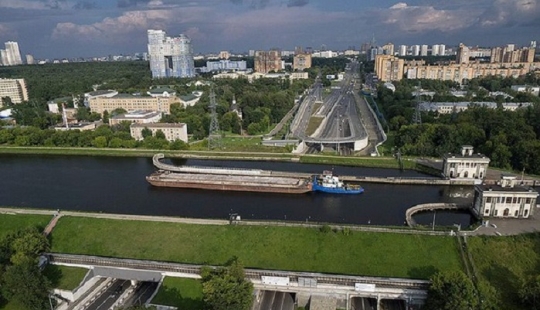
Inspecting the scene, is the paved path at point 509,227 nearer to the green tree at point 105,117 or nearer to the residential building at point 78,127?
the residential building at point 78,127

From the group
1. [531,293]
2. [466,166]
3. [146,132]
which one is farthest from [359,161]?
[146,132]

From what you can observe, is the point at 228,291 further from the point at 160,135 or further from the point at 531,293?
the point at 160,135

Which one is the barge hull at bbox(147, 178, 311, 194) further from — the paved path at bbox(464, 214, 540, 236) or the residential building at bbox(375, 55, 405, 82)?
the residential building at bbox(375, 55, 405, 82)

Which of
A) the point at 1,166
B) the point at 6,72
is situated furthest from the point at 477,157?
the point at 6,72

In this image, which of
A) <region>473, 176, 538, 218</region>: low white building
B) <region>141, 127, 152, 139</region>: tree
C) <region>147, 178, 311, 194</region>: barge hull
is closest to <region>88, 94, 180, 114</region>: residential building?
<region>141, 127, 152, 139</region>: tree

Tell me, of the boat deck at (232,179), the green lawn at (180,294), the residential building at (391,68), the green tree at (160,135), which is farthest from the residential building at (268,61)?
the green lawn at (180,294)
